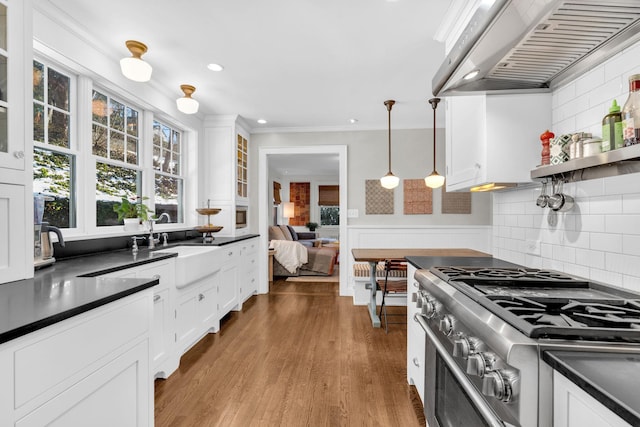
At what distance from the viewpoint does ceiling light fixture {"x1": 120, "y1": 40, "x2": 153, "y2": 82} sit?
218cm

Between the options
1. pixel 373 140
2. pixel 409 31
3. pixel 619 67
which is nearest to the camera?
pixel 619 67

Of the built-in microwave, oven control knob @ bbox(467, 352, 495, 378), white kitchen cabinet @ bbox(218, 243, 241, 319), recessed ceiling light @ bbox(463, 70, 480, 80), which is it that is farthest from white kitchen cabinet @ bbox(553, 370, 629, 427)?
the built-in microwave

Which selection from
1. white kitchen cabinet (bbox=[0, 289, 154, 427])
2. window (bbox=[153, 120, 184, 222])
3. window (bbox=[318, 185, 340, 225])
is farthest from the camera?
window (bbox=[318, 185, 340, 225])

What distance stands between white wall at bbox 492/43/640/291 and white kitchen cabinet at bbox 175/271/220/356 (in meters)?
2.40

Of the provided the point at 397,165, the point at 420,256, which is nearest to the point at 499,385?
the point at 420,256

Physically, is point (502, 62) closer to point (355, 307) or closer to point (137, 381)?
point (137, 381)

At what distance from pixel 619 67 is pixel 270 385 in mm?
2471

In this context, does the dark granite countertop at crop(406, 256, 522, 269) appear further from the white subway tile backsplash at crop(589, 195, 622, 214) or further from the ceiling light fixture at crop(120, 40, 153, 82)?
the ceiling light fixture at crop(120, 40, 153, 82)

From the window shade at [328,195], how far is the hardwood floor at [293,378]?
609 centimetres

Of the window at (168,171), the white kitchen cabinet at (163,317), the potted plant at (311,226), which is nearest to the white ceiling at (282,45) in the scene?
the window at (168,171)

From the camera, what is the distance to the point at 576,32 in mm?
1113

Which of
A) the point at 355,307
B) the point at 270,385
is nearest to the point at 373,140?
the point at 355,307

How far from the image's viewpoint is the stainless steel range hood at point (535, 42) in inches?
38.2

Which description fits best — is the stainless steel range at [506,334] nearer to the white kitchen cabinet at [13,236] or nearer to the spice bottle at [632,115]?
the spice bottle at [632,115]
